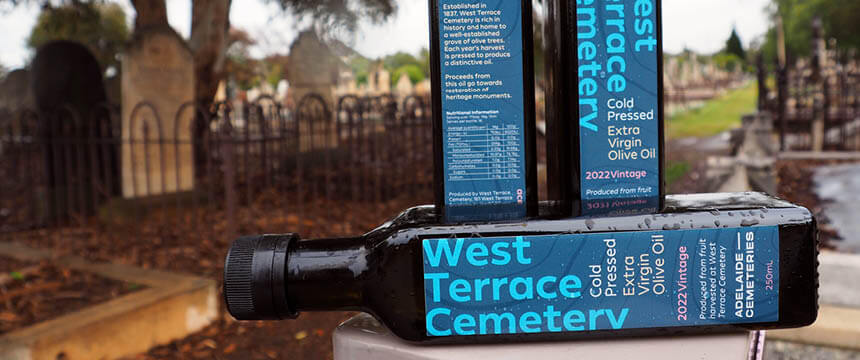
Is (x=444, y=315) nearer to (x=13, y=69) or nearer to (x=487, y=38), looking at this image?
(x=487, y=38)

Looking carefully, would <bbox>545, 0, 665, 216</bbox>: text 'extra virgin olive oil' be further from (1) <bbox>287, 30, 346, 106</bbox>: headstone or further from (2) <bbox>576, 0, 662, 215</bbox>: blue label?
(1) <bbox>287, 30, 346, 106</bbox>: headstone

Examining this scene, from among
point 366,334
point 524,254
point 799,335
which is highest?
point 524,254

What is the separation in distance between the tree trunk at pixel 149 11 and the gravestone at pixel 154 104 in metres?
0.83

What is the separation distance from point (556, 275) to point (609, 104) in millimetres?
221

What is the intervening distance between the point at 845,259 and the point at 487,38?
2.41 meters

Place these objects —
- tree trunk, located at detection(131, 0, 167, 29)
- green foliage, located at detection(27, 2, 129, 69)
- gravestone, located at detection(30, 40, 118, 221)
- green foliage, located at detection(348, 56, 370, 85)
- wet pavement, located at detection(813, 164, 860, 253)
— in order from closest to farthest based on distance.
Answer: wet pavement, located at detection(813, 164, 860, 253) → gravestone, located at detection(30, 40, 118, 221) → tree trunk, located at detection(131, 0, 167, 29) → green foliage, located at detection(27, 2, 129, 69) → green foliage, located at detection(348, 56, 370, 85)

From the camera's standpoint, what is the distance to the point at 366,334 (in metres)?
0.82

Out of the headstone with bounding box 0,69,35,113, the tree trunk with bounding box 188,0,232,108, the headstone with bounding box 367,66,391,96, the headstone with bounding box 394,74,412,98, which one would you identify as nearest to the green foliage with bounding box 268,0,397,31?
the tree trunk with bounding box 188,0,232,108

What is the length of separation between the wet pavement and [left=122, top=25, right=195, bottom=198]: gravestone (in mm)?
4893

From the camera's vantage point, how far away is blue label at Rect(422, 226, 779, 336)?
727 millimetres

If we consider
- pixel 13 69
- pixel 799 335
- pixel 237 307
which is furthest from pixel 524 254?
pixel 13 69

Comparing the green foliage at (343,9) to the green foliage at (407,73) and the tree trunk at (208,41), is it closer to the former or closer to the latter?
the tree trunk at (208,41)

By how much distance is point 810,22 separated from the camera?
19.5 metres

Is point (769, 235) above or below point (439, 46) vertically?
below
